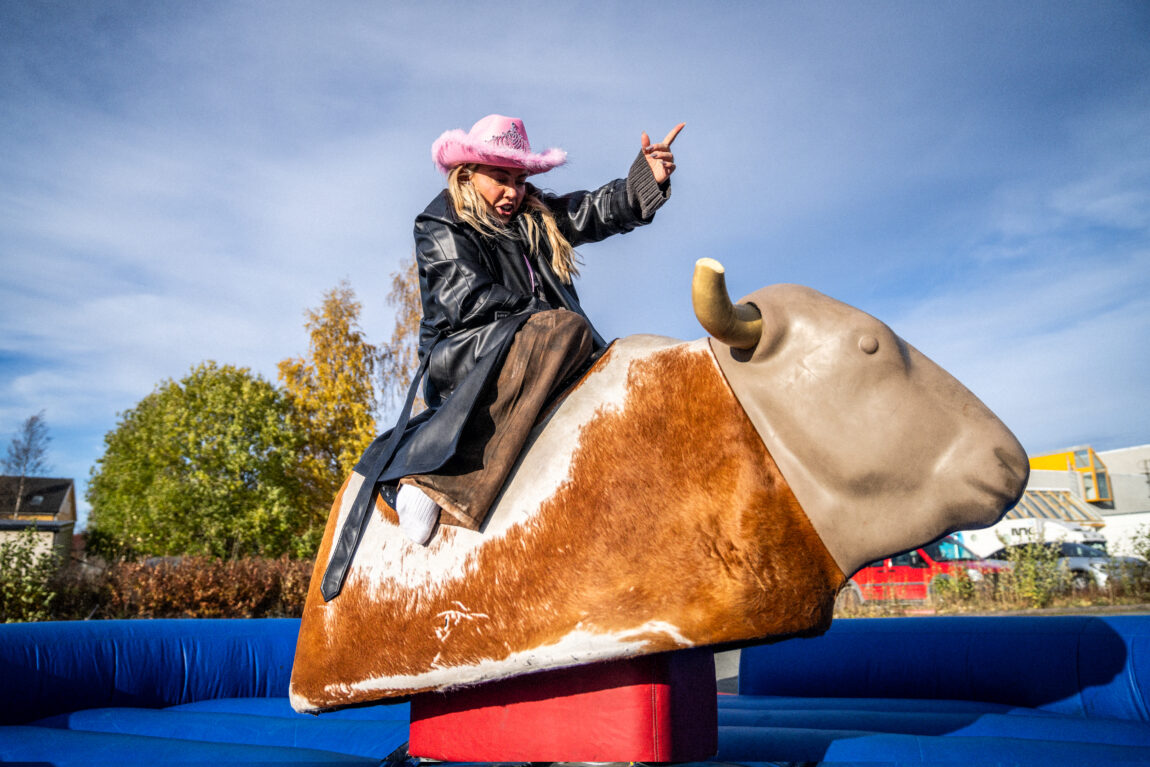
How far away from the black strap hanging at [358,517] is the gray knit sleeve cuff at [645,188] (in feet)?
2.31

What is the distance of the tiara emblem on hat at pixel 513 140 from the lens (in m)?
2.20

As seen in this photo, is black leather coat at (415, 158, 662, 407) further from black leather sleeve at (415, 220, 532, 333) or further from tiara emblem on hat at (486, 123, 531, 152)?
tiara emblem on hat at (486, 123, 531, 152)

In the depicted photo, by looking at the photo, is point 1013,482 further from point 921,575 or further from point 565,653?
point 921,575

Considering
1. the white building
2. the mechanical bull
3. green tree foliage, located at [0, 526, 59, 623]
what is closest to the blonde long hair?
the mechanical bull

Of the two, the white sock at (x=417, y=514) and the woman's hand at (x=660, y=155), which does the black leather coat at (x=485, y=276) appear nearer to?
the woman's hand at (x=660, y=155)

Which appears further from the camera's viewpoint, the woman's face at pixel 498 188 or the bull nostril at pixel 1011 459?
the woman's face at pixel 498 188

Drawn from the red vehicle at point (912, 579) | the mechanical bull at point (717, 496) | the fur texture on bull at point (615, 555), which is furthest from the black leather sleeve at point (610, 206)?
the red vehicle at point (912, 579)

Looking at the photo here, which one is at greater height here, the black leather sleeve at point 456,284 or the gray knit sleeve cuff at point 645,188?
the gray knit sleeve cuff at point 645,188

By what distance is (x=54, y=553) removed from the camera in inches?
348

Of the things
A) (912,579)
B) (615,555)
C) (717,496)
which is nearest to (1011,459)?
(717,496)

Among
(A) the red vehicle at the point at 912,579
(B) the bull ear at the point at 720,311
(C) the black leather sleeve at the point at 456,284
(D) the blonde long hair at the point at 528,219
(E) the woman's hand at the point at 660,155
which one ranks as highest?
(E) the woman's hand at the point at 660,155

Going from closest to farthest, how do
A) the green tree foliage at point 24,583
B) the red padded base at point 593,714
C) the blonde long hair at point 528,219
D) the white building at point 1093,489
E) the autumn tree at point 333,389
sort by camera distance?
the red padded base at point 593,714
the blonde long hair at point 528,219
the green tree foliage at point 24,583
the autumn tree at point 333,389
the white building at point 1093,489

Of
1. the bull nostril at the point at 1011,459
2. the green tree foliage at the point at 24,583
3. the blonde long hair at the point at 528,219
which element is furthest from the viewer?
the green tree foliage at the point at 24,583

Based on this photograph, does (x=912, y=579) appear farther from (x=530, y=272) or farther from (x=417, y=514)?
(x=417, y=514)
